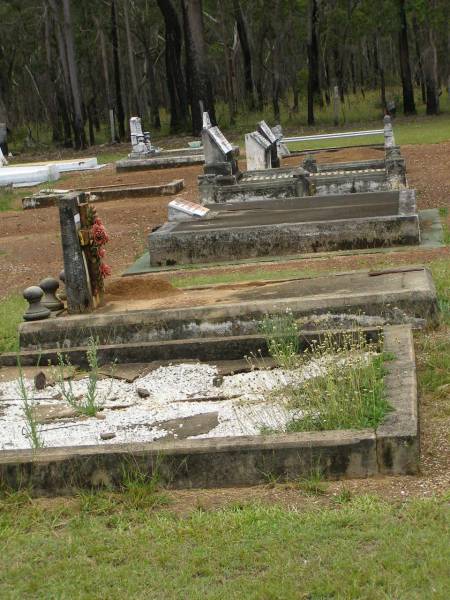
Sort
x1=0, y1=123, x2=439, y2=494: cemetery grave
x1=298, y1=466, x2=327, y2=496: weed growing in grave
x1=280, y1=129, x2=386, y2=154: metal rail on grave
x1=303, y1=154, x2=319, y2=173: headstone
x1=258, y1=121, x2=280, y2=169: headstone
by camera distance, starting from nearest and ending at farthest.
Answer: x1=298, y1=466, x2=327, y2=496: weed growing in grave → x1=0, y1=123, x2=439, y2=494: cemetery grave → x1=303, y1=154, x2=319, y2=173: headstone → x1=258, y1=121, x2=280, y2=169: headstone → x1=280, y1=129, x2=386, y2=154: metal rail on grave

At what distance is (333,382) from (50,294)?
3.68 meters

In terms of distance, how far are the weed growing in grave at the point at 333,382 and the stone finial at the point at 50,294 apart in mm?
2324

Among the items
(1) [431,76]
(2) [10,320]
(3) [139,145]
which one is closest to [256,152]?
(3) [139,145]

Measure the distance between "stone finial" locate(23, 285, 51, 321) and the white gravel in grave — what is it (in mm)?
1051

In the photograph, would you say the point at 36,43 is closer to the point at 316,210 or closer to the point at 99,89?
the point at 99,89

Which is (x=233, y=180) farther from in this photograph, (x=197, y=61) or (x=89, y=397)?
(x=197, y=61)

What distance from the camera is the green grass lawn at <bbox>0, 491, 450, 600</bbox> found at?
13.1 ft

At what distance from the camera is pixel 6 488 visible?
5.29 meters

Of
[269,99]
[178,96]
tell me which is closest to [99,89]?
[269,99]

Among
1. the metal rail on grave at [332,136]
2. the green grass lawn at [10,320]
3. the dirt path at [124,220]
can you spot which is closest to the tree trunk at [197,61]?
the metal rail on grave at [332,136]

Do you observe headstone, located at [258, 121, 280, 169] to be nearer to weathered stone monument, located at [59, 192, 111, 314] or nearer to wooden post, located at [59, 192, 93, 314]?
weathered stone monument, located at [59, 192, 111, 314]

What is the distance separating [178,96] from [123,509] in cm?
3509

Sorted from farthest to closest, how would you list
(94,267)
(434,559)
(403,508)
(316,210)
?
1. (316,210)
2. (94,267)
3. (403,508)
4. (434,559)

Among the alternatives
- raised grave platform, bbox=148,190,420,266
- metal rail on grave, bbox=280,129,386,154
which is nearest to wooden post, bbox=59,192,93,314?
raised grave platform, bbox=148,190,420,266
